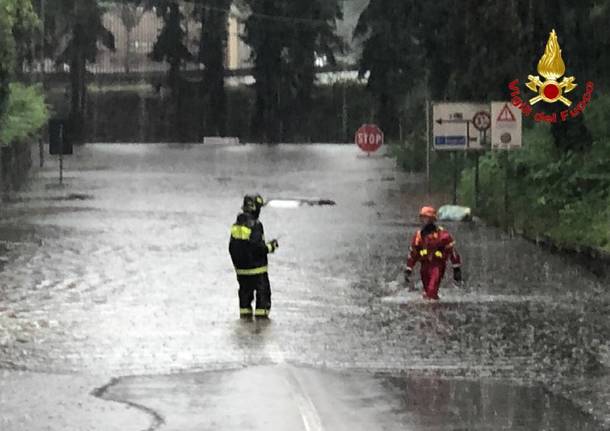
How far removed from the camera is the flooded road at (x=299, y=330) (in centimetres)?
1017

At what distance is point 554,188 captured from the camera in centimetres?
2731

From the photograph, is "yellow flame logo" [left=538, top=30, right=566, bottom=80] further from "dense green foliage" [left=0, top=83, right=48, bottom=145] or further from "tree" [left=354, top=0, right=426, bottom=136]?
"tree" [left=354, top=0, right=426, bottom=136]

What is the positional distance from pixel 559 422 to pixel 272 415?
1927mm

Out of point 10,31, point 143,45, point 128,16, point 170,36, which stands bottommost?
point 10,31

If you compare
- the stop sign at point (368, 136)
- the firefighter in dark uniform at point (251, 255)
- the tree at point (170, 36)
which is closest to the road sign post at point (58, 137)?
the stop sign at point (368, 136)

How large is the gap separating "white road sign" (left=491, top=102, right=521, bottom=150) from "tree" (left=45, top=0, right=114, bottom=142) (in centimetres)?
5193

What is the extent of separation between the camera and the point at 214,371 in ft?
38.1

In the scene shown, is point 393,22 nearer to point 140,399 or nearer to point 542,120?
point 542,120

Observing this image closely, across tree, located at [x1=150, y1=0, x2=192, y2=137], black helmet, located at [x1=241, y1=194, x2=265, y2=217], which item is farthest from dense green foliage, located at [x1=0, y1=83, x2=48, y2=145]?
tree, located at [x1=150, y1=0, x2=192, y2=137]

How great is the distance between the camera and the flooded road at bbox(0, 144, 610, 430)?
10.2 m

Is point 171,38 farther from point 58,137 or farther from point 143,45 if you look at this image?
point 58,137

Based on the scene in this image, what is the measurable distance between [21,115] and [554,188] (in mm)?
19822

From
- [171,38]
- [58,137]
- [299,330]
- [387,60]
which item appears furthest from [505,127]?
[171,38]

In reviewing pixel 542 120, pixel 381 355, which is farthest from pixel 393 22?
pixel 381 355
